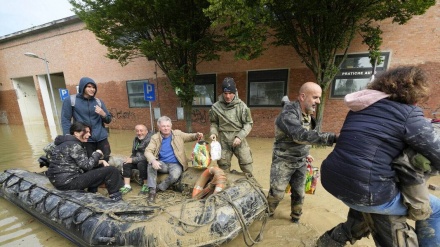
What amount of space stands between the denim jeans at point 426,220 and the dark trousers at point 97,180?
3.14m

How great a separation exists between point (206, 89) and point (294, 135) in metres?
7.29

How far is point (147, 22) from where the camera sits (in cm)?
583

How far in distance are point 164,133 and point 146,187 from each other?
1029mm

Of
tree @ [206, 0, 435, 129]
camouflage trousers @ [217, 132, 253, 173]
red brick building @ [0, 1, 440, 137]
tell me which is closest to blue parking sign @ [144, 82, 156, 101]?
red brick building @ [0, 1, 440, 137]

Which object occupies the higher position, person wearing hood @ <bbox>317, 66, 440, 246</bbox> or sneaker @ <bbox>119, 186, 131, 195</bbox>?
person wearing hood @ <bbox>317, 66, 440, 246</bbox>

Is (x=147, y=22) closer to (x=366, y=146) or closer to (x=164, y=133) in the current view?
(x=164, y=133)

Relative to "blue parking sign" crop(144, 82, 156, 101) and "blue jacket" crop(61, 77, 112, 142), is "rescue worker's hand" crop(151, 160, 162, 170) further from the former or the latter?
"blue parking sign" crop(144, 82, 156, 101)

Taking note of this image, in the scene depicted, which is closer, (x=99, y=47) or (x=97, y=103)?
(x=97, y=103)

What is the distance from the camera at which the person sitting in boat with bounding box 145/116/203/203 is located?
3252mm

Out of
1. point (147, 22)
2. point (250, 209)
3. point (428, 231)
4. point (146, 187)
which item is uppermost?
point (147, 22)

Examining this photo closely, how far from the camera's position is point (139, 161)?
144 inches

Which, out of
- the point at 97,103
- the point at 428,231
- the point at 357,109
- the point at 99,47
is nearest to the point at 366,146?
the point at 357,109

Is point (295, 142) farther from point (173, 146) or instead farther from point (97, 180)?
point (97, 180)

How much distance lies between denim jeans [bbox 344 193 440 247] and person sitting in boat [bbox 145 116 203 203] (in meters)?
2.36
